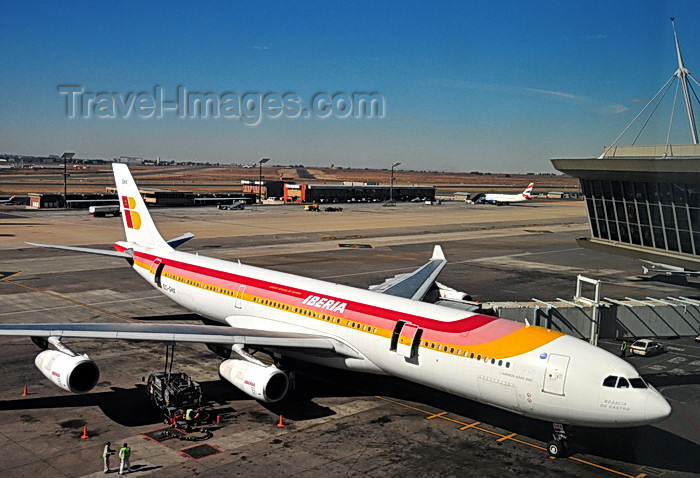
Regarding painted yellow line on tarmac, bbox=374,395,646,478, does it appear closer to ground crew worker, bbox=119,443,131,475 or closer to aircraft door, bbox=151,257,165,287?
ground crew worker, bbox=119,443,131,475

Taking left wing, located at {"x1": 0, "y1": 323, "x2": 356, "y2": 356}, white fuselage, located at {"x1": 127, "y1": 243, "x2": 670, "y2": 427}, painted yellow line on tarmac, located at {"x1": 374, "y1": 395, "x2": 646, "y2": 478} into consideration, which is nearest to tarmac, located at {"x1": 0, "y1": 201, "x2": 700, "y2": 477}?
painted yellow line on tarmac, located at {"x1": 374, "y1": 395, "x2": 646, "y2": 478}

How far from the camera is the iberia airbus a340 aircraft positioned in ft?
68.9

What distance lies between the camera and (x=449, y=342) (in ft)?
79.1

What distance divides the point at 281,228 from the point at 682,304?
8052 centimetres

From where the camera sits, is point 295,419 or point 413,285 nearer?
point 295,419

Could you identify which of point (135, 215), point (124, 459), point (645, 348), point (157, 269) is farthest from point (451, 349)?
point (135, 215)

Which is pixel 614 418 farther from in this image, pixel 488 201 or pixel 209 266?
pixel 488 201

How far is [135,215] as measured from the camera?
42.2 metres

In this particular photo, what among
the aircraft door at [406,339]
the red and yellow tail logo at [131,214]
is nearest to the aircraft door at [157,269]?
the red and yellow tail logo at [131,214]

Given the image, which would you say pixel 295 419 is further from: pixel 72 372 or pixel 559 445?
pixel 559 445

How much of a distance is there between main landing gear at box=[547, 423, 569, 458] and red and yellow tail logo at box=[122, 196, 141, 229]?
30.7 m

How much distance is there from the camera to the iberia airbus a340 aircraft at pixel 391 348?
68.9ft

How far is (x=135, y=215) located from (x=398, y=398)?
23.7 m

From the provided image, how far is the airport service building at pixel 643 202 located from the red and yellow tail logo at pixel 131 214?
34862 millimetres
